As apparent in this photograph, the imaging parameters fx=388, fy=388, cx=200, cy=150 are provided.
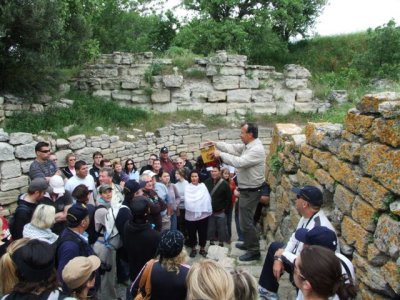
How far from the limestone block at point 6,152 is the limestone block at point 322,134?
591cm

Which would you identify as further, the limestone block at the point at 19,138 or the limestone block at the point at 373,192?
the limestone block at the point at 19,138

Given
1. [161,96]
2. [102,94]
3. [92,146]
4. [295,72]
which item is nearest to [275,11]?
[295,72]

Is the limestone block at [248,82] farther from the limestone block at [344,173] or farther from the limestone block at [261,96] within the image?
the limestone block at [344,173]

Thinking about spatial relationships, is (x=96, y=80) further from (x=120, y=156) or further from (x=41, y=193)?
(x=41, y=193)

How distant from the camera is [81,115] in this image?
10891mm

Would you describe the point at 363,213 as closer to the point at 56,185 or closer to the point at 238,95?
the point at 56,185

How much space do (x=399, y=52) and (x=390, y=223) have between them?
951 cm

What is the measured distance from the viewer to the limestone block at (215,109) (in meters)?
13.6

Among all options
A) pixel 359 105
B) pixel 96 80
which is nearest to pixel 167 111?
pixel 96 80

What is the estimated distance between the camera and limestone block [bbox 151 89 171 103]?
13.2 m

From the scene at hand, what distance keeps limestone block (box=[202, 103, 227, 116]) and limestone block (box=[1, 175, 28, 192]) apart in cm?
696

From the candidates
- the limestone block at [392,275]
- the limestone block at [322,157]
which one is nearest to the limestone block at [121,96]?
the limestone block at [322,157]

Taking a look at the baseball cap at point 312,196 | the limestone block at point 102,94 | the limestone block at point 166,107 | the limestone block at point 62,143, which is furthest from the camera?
the limestone block at point 166,107

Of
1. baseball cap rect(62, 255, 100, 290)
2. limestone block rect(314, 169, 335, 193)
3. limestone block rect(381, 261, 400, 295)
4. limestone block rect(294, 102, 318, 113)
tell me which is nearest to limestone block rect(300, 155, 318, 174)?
limestone block rect(314, 169, 335, 193)
